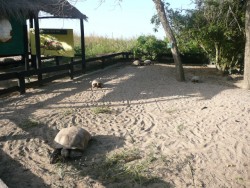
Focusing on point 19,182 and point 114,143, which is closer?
point 19,182

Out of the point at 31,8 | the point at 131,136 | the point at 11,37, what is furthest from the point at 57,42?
the point at 131,136

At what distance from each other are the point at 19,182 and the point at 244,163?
3660 millimetres

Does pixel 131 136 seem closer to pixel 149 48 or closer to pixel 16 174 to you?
pixel 16 174

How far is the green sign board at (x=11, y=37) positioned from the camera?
36.0 ft

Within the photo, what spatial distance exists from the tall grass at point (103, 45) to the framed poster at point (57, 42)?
8.53 metres

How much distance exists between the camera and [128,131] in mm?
6789

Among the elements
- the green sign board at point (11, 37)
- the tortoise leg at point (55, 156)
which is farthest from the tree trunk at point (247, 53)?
the tortoise leg at point (55, 156)

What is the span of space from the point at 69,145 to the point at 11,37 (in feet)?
24.6

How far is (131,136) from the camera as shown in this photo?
6.50m

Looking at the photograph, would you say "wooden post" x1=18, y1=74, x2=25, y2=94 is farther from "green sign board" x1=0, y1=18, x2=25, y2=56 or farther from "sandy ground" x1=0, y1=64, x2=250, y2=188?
"green sign board" x1=0, y1=18, x2=25, y2=56

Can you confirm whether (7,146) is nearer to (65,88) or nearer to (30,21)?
(65,88)

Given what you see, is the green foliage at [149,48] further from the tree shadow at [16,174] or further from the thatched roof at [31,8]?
the tree shadow at [16,174]

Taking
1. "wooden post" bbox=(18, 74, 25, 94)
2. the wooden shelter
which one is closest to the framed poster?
the wooden shelter

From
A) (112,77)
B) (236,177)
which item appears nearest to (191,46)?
(112,77)
